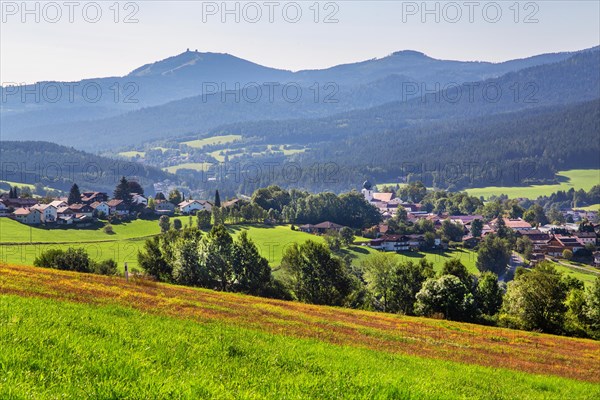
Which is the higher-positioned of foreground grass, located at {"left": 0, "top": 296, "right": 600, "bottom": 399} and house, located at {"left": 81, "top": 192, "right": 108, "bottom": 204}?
foreground grass, located at {"left": 0, "top": 296, "right": 600, "bottom": 399}

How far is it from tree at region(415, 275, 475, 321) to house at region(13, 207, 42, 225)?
360 feet

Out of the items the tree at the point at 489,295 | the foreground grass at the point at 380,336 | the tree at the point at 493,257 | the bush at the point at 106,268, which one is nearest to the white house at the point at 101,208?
the bush at the point at 106,268

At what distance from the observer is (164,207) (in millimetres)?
174500

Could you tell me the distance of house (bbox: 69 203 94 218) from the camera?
151 m

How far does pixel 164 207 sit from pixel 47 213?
39408 millimetres

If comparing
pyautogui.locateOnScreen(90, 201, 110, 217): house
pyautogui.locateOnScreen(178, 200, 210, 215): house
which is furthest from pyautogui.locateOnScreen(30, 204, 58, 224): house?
pyautogui.locateOnScreen(178, 200, 210, 215): house

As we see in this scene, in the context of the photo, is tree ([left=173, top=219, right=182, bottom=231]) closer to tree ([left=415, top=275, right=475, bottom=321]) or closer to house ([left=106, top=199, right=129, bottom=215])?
house ([left=106, top=199, right=129, bottom=215])

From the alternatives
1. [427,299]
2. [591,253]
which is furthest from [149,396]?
[591,253]

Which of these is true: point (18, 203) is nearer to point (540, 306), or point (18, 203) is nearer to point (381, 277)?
point (381, 277)

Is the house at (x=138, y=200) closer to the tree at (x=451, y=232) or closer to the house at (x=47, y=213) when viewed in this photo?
the house at (x=47, y=213)

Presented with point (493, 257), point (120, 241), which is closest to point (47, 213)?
point (120, 241)

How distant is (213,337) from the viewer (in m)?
17.3

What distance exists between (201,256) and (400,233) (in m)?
104

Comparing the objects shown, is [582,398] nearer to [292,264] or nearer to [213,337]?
[213,337]
